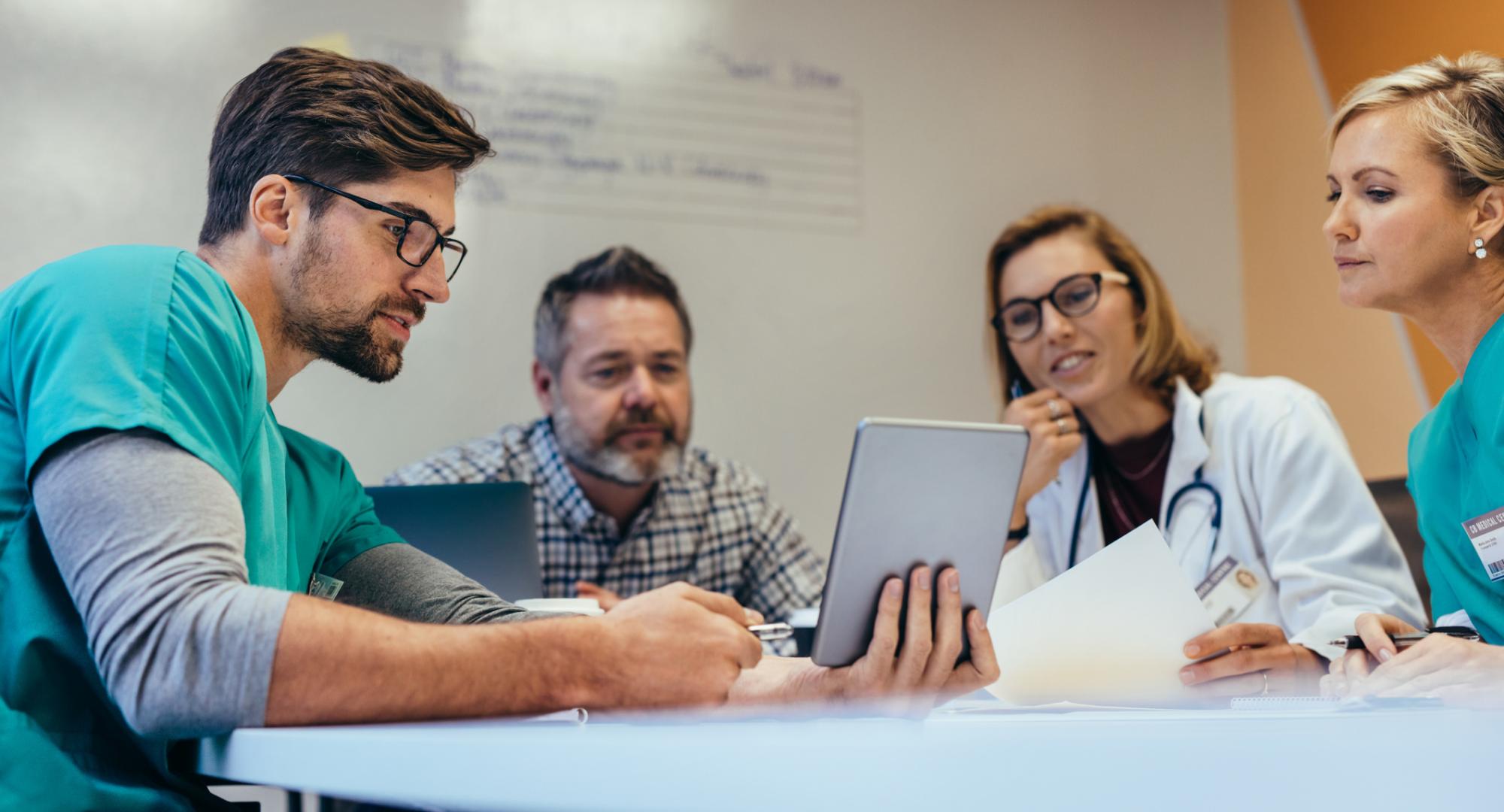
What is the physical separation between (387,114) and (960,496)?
0.73 metres

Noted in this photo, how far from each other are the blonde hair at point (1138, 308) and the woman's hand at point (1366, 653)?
92 cm

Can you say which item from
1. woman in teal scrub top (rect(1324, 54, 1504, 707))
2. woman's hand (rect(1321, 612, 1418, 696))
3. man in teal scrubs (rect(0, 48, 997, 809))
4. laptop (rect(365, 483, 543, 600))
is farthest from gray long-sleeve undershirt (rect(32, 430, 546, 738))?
woman in teal scrub top (rect(1324, 54, 1504, 707))

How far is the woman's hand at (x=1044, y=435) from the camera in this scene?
2227mm

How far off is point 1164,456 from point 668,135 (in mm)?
1540

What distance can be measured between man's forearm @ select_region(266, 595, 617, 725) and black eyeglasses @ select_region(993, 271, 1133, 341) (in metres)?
1.65

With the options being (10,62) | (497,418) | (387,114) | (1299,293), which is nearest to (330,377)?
(497,418)

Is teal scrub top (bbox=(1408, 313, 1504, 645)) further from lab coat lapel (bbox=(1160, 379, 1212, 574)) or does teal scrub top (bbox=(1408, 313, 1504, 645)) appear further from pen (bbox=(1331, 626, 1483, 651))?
lab coat lapel (bbox=(1160, 379, 1212, 574))

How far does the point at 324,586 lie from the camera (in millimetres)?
1230

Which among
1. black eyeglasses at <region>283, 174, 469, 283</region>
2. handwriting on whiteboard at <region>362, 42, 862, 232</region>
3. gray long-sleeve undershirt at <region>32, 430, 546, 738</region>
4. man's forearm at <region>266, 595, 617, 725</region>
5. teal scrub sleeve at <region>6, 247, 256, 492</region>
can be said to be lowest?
man's forearm at <region>266, 595, 617, 725</region>

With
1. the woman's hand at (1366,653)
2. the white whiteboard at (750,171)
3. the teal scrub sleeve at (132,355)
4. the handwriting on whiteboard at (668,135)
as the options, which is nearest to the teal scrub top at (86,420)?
the teal scrub sleeve at (132,355)

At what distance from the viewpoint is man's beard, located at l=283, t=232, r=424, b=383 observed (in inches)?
48.4

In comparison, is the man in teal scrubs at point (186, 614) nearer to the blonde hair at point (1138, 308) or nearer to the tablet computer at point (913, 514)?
the tablet computer at point (913, 514)

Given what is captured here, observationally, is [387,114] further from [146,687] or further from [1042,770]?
[1042,770]

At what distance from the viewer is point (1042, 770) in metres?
0.50
